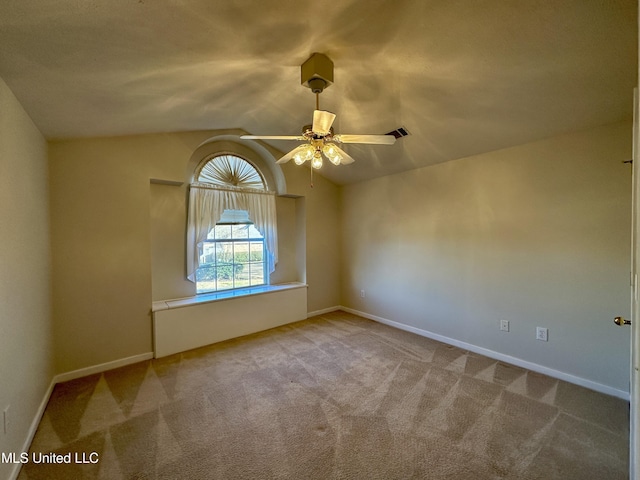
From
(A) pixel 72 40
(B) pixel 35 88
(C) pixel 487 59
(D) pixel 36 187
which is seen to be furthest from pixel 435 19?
(D) pixel 36 187

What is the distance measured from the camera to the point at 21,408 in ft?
5.58

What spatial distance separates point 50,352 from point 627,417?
15.4 ft

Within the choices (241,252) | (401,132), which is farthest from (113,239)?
(401,132)

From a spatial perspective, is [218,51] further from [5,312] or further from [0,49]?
[5,312]

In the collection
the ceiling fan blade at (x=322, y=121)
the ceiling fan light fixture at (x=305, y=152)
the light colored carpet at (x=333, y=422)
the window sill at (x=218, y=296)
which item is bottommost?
the light colored carpet at (x=333, y=422)

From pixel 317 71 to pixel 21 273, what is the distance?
2.39 m

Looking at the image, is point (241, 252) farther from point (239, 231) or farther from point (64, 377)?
point (64, 377)

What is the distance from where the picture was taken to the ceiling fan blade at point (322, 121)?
5.64 feet

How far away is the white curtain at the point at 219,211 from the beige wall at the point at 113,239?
0.15 meters

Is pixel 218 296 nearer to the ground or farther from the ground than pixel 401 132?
nearer to the ground

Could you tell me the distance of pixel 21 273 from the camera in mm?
1783

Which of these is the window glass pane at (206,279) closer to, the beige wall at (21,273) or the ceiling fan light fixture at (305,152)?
the beige wall at (21,273)

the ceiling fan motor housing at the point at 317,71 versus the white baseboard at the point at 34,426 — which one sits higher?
the ceiling fan motor housing at the point at 317,71

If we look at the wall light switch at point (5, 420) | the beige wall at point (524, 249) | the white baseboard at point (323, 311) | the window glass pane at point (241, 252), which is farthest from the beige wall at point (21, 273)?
the beige wall at point (524, 249)
